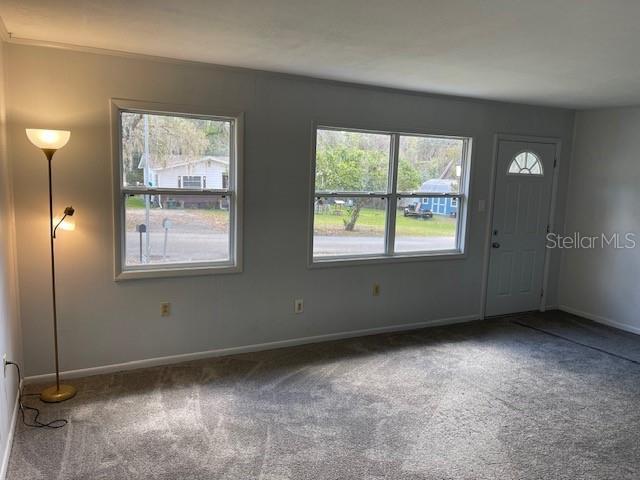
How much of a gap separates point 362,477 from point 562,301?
4233 mm

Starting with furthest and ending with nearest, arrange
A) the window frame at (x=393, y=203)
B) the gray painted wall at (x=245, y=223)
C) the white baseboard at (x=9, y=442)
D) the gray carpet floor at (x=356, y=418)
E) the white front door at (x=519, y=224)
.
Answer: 1. the white front door at (x=519, y=224)
2. the window frame at (x=393, y=203)
3. the gray painted wall at (x=245, y=223)
4. the gray carpet floor at (x=356, y=418)
5. the white baseboard at (x=9, y=442)

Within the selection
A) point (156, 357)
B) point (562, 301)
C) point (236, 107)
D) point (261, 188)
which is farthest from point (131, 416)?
point (562, 301)

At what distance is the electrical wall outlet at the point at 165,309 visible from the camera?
3686 mm

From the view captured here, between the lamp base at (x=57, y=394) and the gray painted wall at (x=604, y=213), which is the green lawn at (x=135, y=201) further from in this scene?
the gray painted wall at (x=604, y=213)

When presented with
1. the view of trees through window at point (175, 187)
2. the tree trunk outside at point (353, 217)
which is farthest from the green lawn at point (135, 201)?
the tree trunk outside at point (353, 217)

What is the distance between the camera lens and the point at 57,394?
3.14 meters

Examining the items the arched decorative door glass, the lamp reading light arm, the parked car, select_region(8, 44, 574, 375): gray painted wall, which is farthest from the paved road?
the arched decorative door glass

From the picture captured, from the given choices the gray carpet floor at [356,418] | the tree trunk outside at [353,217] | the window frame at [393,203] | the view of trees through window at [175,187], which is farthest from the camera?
the tree trunk outside at [353,217]

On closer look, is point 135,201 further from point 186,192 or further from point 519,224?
point 519,224

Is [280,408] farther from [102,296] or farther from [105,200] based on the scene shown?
[105,200]

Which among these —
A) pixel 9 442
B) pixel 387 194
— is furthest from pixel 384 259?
pixel 9 442

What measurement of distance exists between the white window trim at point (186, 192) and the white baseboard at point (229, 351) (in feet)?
2.20

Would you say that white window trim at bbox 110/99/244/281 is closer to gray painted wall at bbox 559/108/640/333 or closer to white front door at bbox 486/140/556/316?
white front door at bbox 486/140/556/316

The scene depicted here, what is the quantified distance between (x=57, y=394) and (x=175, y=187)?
164 cm
